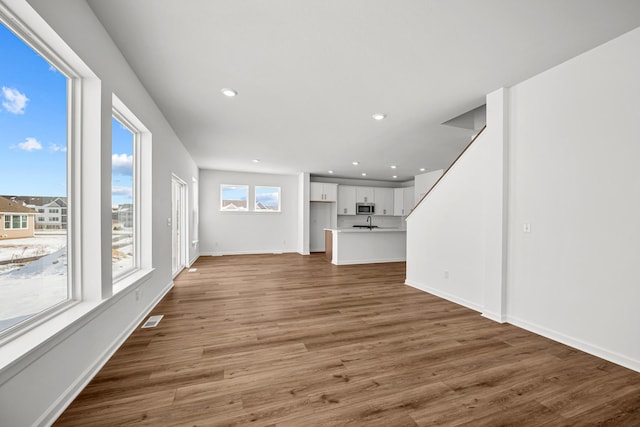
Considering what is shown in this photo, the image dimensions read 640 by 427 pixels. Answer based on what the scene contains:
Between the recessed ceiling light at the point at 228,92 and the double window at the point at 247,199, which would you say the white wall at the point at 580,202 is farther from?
the double window at the point at 247,199

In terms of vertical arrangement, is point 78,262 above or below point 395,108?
below

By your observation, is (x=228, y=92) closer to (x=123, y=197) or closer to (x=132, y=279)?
(x=123, y=197)

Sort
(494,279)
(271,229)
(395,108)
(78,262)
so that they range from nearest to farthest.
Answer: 1. (78,262)
2. (494,279)
3. (395,108)
4. (271,229)

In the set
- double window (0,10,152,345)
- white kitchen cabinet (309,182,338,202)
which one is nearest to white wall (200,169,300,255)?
white kitchen cabinet (309,182,338,202)

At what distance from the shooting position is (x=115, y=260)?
8.19ft

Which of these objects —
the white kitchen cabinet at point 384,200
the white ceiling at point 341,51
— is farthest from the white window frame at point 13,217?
the white kitchen cabinet at point 384,200

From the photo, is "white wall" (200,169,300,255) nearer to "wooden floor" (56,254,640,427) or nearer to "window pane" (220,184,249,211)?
"window pane" (220,184,249,211)

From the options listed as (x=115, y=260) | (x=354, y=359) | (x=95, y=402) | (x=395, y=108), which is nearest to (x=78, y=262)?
(x=115, y=260)

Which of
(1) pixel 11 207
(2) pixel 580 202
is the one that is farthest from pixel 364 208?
(1) pixel 11 207

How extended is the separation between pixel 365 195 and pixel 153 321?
7.61 metres

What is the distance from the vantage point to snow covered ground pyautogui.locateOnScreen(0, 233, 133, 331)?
4.43 ft

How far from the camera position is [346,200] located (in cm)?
Result: 918

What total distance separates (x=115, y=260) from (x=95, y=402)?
4.17 feet

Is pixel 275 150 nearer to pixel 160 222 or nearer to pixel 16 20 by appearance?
pixel 160 222
